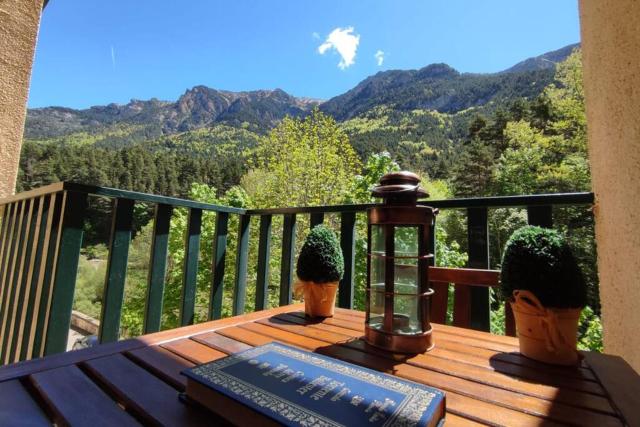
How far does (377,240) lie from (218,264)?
4.47ft

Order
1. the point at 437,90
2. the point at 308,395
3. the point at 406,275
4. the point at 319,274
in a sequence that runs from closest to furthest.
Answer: the point at 308,395 < the point at 406,275 < the point at 319,274 < the point at 437,90

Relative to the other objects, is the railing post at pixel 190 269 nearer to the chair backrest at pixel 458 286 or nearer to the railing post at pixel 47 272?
the railing post at pixel 47 272

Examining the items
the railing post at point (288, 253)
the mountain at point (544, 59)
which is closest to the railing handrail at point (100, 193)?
the railing post at point (288, 253)

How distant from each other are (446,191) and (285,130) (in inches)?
562

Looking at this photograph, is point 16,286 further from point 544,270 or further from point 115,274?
point 544,270

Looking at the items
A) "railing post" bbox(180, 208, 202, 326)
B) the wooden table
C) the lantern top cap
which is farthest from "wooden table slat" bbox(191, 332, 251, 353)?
"railing post" bbox(180, 208, 202, 326)

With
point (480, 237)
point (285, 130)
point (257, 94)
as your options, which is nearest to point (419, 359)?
point (480, 237)

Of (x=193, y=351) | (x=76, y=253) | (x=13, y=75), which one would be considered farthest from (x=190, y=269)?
(x=13, y=75)

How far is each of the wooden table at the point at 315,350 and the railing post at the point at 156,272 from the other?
0.74 m

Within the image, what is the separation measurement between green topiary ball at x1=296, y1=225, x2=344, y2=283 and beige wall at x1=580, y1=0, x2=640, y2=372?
0.89 m

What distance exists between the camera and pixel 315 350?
0.70m

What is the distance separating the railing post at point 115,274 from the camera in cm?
125

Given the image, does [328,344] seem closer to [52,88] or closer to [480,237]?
[480,237]

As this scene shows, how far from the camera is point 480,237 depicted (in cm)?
133
